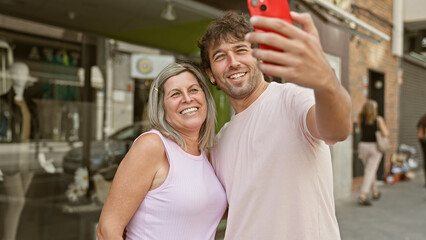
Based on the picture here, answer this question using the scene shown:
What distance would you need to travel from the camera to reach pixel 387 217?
20.9ft

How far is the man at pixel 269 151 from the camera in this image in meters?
1.60

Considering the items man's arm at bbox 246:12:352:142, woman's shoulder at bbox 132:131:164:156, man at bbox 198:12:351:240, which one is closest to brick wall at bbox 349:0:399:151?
man at bbox 198:12:351:240

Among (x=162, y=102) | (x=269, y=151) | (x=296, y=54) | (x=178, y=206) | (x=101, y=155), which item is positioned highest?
(x=296, y=54)

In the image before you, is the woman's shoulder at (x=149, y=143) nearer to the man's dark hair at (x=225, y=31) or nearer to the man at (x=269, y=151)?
the man at (x=269, y=151)

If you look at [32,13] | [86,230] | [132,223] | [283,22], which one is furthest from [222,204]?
[32,13]

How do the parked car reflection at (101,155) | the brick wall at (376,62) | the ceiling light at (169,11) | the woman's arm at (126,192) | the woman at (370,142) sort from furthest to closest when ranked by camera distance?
1. the brick wall at (376,62)
2. the woman at (370,142)
3. the parked car reflection at (101,155)
4. the ceiling light at (169,11)
5. the woman's arm at (126,192)

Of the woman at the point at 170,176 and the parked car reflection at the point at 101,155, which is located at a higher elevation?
the woman at the point at 170,176

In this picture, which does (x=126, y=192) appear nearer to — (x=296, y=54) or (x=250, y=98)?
(x=250, y=98)

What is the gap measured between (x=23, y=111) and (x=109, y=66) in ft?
7.50

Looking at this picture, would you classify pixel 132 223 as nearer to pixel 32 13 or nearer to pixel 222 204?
pixel 222 204

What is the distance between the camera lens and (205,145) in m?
2.09

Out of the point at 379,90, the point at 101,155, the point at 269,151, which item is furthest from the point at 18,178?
the point at 379,90

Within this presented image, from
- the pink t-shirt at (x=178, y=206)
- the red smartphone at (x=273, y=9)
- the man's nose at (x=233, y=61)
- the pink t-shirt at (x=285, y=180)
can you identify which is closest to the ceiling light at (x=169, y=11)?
the man's nose at (x=233, y=61)

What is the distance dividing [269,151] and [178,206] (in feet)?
1.72
